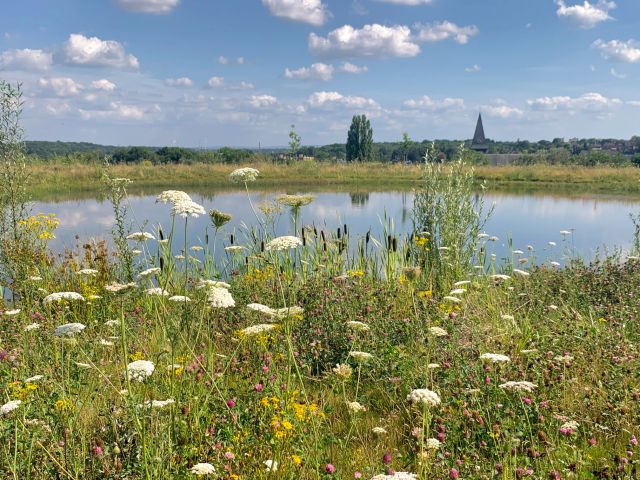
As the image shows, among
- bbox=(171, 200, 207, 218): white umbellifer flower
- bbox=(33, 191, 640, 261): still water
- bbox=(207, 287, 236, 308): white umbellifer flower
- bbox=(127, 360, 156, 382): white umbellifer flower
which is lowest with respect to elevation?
bbox=(33, 191, 640, 261): still water

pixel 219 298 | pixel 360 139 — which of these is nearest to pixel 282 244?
pixel 219 298

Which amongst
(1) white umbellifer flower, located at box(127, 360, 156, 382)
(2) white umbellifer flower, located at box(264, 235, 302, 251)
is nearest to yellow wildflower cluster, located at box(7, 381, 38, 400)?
(1) white umbellifer flower, located at box(127, 360, 156, 382)

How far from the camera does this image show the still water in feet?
41.4

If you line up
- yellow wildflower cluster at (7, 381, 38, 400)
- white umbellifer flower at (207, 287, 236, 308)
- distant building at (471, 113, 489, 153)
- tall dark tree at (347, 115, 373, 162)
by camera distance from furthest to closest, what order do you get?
1. distant building at (471, 113, 489, 153)
2. tall dark tree at (347, 115, 373, 162)
3. yellow wildflower cluster at (7, 381, 38, 400)
4. white umbellifer flower at (207, 287, 236, 308)

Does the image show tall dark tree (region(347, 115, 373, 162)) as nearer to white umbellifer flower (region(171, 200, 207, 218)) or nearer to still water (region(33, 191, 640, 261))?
still water (region(33, 191, 640, 261))

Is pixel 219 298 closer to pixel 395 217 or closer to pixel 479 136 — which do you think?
pixel 395 217

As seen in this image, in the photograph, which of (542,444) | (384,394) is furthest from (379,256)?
(542,444)

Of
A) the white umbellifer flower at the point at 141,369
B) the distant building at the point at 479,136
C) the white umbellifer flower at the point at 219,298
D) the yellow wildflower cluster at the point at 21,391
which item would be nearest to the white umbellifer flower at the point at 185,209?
the white umbellifer flower at the point at 219,298

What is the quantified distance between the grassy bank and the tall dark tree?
35.6 metres

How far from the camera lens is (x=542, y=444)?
9.62 feet

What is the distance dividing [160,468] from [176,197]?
131cm

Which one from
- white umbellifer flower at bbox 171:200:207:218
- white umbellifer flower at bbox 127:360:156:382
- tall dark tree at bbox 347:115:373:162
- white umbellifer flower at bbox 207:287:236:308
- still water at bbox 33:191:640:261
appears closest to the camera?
white umbellifer flower at bbox 127:360:156:382

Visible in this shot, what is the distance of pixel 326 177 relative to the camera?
32.2 metres

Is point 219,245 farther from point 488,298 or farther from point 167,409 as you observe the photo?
point 167,409
